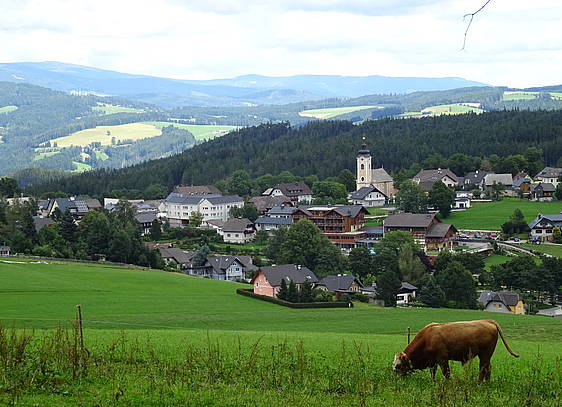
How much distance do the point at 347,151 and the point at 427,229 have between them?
225 feet

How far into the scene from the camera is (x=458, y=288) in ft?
153

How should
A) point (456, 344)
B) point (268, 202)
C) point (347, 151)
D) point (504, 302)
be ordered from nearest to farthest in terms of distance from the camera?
point (456, 344) → point (504, 302) → point (268, 202) → point (347, 151)

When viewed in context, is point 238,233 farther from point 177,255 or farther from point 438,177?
point 438,177

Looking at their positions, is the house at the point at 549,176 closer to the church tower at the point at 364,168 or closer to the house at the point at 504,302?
the church tower at the point at 364,168

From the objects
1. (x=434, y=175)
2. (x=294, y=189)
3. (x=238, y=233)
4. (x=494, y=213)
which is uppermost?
(x=434, y=175)

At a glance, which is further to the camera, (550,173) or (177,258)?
(550,173)

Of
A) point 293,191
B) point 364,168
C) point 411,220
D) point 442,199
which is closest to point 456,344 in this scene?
point 411,220

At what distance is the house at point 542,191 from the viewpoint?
9686 centimetres

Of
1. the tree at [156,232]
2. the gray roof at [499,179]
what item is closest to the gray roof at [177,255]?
the tree at [156,232]

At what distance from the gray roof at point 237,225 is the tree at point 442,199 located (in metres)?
21.2

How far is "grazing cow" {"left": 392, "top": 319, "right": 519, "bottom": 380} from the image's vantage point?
12555mm

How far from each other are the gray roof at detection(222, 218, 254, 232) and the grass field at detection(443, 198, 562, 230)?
22.2 meters

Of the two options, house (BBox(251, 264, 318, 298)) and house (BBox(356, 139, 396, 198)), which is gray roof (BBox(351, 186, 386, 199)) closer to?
house (BBox(356, 139, 396, 198))

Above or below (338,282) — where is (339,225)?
above
